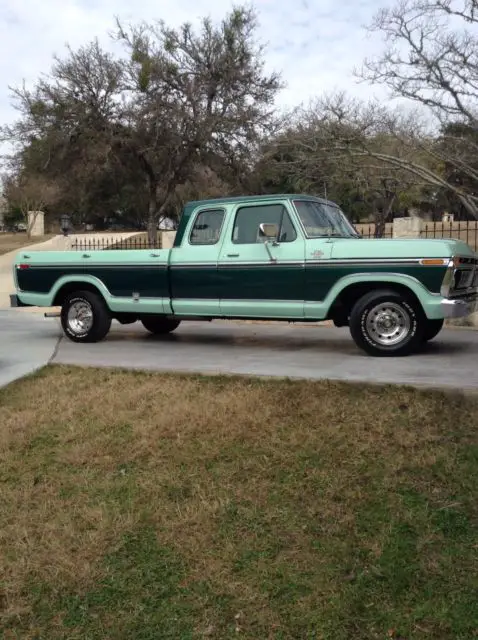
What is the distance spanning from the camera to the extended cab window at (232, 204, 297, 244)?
7.77 m

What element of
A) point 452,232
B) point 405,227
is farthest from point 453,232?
point 405,227

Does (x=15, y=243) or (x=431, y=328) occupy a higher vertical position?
(x=15, y=243)

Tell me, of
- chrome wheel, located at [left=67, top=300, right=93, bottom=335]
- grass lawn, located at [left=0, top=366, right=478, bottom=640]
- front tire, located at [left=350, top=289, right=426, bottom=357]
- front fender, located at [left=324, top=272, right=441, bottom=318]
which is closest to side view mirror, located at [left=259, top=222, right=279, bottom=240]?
front fender, located at [left=324, top=272, right=441, bottom=318]

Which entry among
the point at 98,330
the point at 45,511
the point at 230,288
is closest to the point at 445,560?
the point at 45,511

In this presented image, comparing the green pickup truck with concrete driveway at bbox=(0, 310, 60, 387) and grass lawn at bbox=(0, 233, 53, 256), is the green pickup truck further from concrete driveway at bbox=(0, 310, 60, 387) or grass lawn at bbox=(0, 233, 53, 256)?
grass lawn at bbox=(0, 233, 53, 256)

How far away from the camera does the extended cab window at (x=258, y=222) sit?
7.77 metres

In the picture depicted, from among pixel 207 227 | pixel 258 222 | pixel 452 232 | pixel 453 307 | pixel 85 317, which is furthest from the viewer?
pixel 452 232

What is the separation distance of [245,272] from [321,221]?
1.15 meters

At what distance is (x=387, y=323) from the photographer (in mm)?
7332

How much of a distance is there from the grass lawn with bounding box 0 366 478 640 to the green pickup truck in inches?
76.5

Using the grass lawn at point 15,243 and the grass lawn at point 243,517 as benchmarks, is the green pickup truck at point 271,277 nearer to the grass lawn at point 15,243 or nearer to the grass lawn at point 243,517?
the grass lawn at point 243,517

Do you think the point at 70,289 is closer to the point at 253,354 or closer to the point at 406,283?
the point at 253,354

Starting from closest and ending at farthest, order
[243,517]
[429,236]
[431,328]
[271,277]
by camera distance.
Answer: [243,517] < [271,277] < [431,328] < [429,236]

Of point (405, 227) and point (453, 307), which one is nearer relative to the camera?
point (453, 307)
